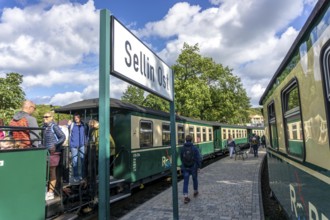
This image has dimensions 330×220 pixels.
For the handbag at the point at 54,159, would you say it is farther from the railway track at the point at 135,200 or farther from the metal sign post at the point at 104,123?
the metal sign post at the point at 104,123

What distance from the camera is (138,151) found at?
9.27 meters

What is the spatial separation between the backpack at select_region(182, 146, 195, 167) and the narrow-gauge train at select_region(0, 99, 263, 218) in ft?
5.50

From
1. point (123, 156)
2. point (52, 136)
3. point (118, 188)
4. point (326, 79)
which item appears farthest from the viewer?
point (123, 156)

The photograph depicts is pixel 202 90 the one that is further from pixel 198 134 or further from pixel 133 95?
pixel 133 95

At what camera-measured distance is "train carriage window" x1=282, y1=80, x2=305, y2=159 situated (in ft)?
11.0

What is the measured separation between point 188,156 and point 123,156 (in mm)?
2003

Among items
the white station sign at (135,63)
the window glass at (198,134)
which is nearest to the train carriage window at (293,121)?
the white station sign at (135,63)

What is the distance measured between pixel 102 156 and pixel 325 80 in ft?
6.81

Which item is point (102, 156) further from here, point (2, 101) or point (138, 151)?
point (2, 101)

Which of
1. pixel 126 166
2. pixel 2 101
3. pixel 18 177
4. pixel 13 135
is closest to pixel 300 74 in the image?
pixel 18 177

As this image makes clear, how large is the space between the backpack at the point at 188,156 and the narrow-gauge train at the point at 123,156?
1675 millimetres

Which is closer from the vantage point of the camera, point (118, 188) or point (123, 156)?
point (118, 188)

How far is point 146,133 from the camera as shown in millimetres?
10039

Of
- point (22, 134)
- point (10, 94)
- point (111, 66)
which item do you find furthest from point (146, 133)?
point (10, 94)
